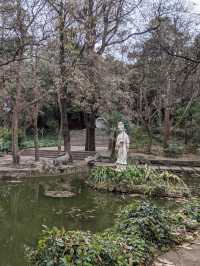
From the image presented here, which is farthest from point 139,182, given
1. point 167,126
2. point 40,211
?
point 167,126

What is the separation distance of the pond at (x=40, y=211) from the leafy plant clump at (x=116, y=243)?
1.59 meters

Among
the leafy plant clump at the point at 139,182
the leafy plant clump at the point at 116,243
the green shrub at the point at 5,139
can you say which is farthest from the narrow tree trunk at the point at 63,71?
the leafy plant clump at the point at 116,243

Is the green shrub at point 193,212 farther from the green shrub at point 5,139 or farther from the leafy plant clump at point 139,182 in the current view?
the green shrub at point 5,139

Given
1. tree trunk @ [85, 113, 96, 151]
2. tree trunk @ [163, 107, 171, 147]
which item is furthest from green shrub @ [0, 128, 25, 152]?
tree trunk @ [163, 107, 171, 147]

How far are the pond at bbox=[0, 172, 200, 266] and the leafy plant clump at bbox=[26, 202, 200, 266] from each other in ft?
5.22

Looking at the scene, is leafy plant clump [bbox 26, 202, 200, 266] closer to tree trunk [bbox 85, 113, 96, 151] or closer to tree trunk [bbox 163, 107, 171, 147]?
tree trunk [bbox 85, 113, 96, 151]

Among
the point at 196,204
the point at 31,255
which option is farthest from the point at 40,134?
the point at 31,255

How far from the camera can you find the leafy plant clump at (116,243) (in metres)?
3.62

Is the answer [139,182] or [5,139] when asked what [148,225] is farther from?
[5,139]

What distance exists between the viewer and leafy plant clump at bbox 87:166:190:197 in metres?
10.9

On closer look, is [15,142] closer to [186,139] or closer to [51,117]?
[186,139]

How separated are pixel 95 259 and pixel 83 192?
24.4ft

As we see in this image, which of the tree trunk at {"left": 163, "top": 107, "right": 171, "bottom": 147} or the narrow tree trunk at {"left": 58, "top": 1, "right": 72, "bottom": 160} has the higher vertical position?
the narrow tree trunk at {"left": 58, "top": 1, "right": 72, "bottom": 160}

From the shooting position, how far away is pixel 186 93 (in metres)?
23.8
